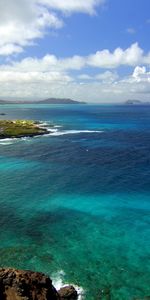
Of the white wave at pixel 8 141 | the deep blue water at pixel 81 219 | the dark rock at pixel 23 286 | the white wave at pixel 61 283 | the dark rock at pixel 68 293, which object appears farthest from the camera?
the white wave at pixel 8 141

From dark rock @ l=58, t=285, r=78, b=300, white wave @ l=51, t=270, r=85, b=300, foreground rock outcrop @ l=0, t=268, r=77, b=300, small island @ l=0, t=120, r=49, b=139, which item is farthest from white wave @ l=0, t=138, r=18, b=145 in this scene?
foreground rock outcrop @ l=0, t=268, r=77, b=300

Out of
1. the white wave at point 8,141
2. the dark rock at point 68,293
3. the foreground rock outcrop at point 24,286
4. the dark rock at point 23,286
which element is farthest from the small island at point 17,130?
the dark rock at point 23,286

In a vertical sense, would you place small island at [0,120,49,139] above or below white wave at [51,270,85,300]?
above

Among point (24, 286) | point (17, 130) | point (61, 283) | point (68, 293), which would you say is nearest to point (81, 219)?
point (61, 283)

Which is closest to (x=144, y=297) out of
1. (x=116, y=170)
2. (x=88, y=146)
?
(x=116, y=170)

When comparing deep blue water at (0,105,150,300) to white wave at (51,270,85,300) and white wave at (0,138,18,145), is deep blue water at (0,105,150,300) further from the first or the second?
white wave at (0,138,18,145)

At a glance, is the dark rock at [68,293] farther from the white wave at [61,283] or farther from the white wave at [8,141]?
the white wave at [8,141]
